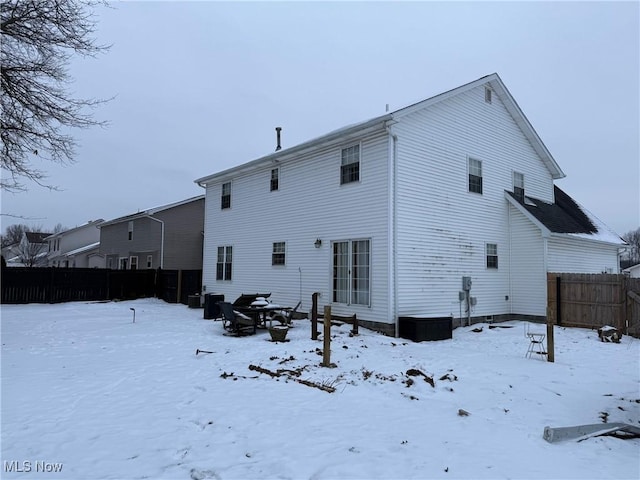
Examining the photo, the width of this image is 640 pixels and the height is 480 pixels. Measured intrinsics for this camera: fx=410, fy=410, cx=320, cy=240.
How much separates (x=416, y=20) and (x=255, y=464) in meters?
17.6

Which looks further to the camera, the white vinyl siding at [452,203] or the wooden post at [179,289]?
the wooden post at [179,289]

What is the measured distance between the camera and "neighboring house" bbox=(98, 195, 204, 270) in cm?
2444

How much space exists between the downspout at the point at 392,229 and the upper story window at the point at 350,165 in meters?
1.27

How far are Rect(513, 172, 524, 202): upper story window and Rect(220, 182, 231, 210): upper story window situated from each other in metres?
11.5

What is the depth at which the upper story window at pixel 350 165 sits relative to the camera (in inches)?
482

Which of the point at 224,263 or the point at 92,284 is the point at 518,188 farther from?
the point at 92,284

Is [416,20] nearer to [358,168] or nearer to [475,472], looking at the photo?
[358,168]

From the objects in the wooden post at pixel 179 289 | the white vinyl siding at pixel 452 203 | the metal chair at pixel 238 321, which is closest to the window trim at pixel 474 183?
the white vinyl siding at pixel 452 203

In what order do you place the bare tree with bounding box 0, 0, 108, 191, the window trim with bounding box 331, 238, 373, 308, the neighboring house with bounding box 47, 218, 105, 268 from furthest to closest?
1. the neighboring house with bounding box 47, 218, 105, 268
2. the window trim with bounding box 331, 238, 373, 308
3. the bare tree with bounding box 0, 0, 108, 191

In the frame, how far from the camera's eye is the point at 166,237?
24453mm

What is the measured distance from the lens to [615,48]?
16.6 metres

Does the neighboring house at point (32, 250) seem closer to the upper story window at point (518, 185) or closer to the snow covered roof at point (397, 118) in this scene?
the snow covered roof at point (397, 118)

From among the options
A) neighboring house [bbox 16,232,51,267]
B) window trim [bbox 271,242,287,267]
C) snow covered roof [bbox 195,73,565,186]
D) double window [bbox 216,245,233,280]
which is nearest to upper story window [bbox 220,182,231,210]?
snow covered roof [bbox 195,73,565,186]

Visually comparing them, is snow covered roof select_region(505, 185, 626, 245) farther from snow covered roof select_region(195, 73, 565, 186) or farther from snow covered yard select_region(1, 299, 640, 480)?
snow covered yard select_region(1, 299, 640, 480)
